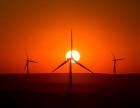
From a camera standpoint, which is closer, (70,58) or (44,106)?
(44,106)

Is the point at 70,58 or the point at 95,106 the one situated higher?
the point at 70,58

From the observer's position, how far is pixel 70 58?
3349 inches

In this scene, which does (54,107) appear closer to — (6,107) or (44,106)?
(44,106)

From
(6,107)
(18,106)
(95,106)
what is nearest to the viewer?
(6,107)

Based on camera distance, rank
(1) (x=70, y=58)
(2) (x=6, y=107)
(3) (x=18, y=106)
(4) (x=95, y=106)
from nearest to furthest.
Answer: (2) (x=6, y=107), (3) (x=18, y=106), (4) (x=95, y=106), (1) (x=70, y=58)

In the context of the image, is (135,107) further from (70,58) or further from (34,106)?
(70,58)

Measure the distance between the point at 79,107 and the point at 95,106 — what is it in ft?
15.3

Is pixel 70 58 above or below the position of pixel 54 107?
above

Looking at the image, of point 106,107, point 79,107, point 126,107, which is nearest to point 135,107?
point 126,107

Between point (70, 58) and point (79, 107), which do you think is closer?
point (79, 107)

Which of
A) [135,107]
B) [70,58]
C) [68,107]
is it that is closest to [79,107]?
[68,107]

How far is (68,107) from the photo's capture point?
6084 cm

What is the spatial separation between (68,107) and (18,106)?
39.7 feet

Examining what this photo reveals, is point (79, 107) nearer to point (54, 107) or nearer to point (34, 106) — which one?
point (54, 107)
